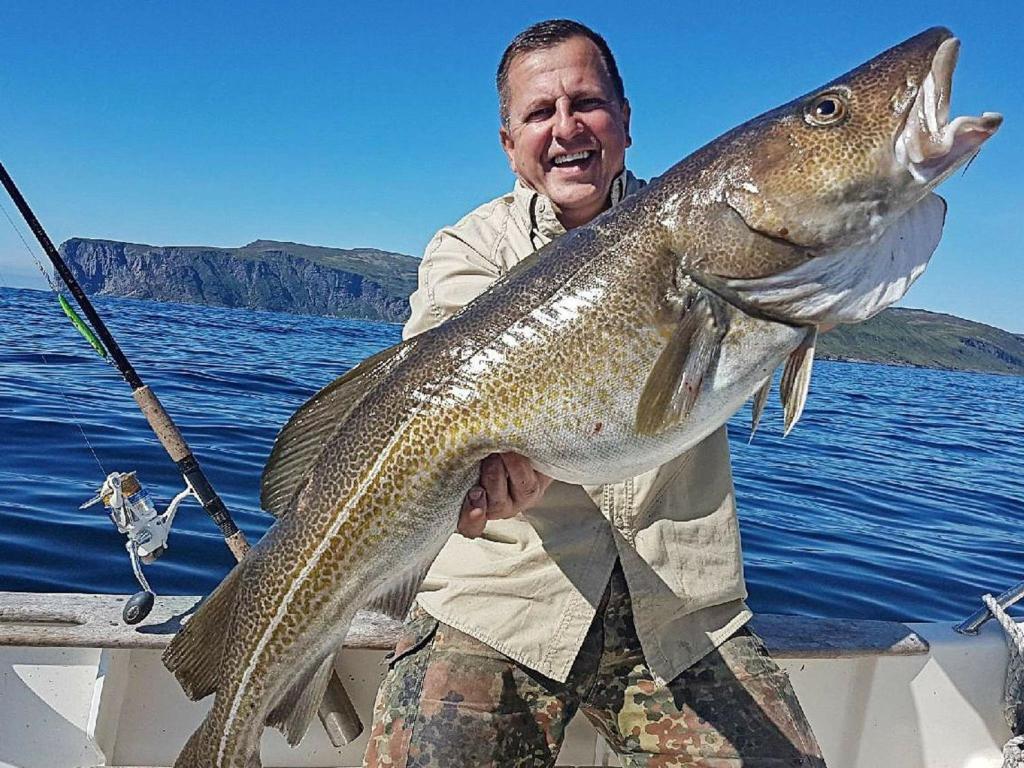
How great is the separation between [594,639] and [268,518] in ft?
20.2

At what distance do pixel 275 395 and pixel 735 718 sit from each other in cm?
1629

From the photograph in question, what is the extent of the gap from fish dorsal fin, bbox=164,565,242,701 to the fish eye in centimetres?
223

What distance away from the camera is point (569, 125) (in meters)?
3.58

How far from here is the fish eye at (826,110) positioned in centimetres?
249

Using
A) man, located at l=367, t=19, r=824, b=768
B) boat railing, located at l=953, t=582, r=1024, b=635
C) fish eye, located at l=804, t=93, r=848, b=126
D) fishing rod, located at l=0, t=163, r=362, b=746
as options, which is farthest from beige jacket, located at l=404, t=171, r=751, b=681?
boat railing, located at l=953, t=582, r=1024, b=635

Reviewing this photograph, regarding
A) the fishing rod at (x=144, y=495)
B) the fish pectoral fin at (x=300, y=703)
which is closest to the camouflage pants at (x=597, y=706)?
the fish pectoral fin at (x=300, y=703)

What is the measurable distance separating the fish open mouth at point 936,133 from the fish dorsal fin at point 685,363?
2.09ft

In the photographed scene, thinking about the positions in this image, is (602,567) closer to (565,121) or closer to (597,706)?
(597,706)

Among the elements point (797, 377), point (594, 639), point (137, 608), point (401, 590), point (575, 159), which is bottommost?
point (594, 639)

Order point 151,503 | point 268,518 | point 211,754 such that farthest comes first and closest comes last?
point 268,518 < point 151,503 < point 211,754

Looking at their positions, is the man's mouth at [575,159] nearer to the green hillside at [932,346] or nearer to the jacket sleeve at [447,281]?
the jacket sleeve at [447,281]

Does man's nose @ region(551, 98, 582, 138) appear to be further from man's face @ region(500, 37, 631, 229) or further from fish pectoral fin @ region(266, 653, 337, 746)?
fish pectoral fin @ region(266, 653, 337, 746)

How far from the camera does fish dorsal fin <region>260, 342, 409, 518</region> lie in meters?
2.91

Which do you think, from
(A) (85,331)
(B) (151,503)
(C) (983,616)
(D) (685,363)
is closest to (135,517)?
(B) (151,503)
